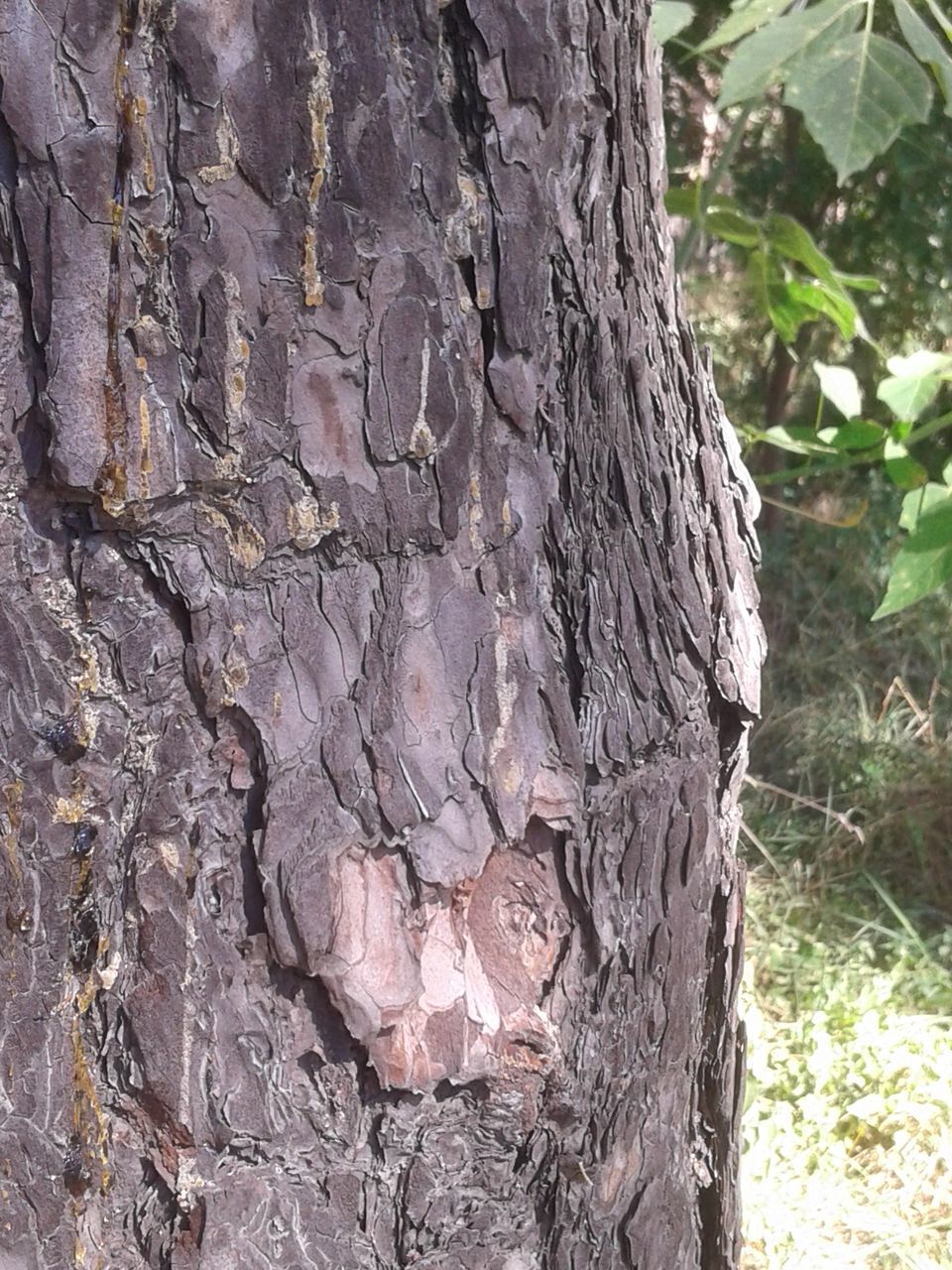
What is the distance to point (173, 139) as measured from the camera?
1.68 ft

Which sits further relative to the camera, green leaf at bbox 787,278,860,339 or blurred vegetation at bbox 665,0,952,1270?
blurred vegetation at bbox 665,0,952,1270

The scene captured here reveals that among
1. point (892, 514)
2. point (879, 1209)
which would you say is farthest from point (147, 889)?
point (892, 514)

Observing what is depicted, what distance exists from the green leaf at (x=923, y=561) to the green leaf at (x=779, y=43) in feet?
1.42

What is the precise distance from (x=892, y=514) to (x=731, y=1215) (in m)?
2.52

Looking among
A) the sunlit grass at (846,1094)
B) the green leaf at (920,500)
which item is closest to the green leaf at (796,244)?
the green leaf at (920,500)

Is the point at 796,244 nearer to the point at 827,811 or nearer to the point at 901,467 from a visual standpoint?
the point at 901,467

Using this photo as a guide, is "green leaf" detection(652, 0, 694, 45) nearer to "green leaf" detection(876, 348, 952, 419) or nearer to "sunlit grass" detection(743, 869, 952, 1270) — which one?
"green leaf" detection(876, 348, 952, 419)

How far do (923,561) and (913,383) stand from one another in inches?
11.3

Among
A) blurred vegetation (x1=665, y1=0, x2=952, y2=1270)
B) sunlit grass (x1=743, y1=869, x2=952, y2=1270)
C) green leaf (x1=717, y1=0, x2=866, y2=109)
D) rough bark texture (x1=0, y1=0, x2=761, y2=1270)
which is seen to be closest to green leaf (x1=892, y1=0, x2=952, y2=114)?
green leaf (x1=717, y1=0, x2=866, y2=109)

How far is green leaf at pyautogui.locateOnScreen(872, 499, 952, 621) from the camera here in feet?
3.61

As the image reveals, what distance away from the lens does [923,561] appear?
1137mm

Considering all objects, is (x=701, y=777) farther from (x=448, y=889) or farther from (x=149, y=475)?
(x=149, y=475)

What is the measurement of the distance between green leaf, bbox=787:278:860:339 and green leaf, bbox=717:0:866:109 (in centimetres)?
45

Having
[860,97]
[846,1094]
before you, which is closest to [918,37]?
[860,97]
